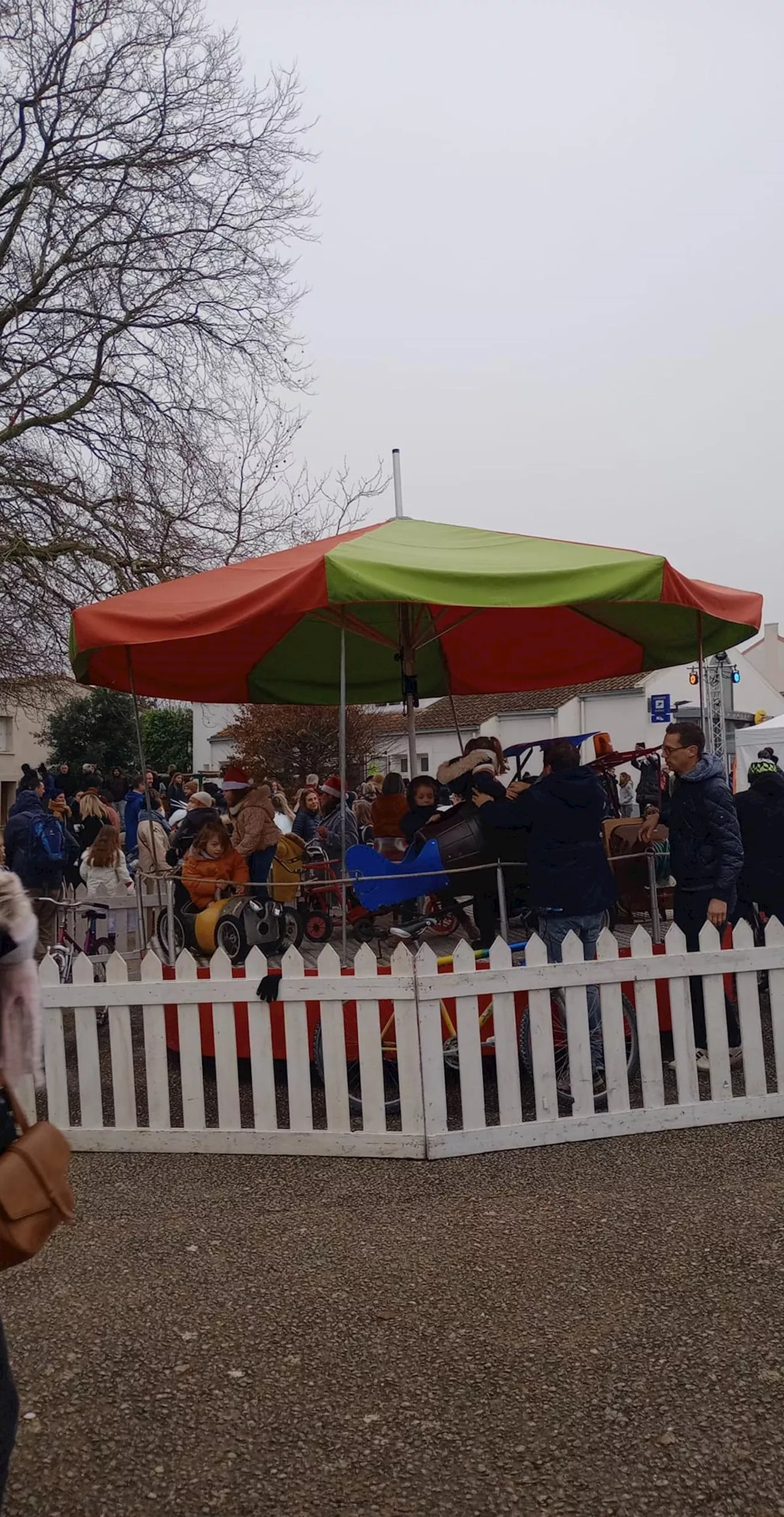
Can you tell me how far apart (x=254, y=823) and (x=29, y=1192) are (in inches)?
235

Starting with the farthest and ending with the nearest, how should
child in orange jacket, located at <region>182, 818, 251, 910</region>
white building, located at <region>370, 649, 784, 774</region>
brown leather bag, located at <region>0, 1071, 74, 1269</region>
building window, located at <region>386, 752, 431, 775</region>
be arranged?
1. building window, located at <region>386, 752, 431, 775</region>
2. white building, located at <region>370, 649, 784, 774</region>
3. child in orange jacket, located at <region>182, 818, 251, 910</region>
4. brown leather bag, located at <region>0, 1071, 74, 1269</region>

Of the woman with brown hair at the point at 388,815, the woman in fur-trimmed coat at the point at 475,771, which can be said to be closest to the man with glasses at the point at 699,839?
the woman in fur-trimmed coat at the point at 475,771

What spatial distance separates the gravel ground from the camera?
2777mm

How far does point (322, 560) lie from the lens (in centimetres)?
605

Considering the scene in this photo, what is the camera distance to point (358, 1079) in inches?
236

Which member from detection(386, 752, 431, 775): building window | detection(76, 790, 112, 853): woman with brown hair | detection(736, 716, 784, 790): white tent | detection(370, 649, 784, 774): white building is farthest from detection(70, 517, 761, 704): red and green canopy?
detection(386, 752, 431, 775): building window

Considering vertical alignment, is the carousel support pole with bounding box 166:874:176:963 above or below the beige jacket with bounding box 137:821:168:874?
below

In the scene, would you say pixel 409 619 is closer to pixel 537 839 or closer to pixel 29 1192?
pixel 537 839

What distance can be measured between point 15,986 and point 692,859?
175 inches

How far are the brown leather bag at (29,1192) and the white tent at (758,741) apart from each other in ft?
64.0

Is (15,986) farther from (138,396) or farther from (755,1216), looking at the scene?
(138,396)

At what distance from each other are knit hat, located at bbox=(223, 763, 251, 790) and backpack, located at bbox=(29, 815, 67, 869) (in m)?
2.46

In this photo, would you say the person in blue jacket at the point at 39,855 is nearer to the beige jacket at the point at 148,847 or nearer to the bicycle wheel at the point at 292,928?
the beige jacket at the point at 148,847

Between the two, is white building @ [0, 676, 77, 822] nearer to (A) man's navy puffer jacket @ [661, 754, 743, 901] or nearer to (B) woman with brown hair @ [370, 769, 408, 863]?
(B) woman with brown hair @ [370, 769, 408, 863]
